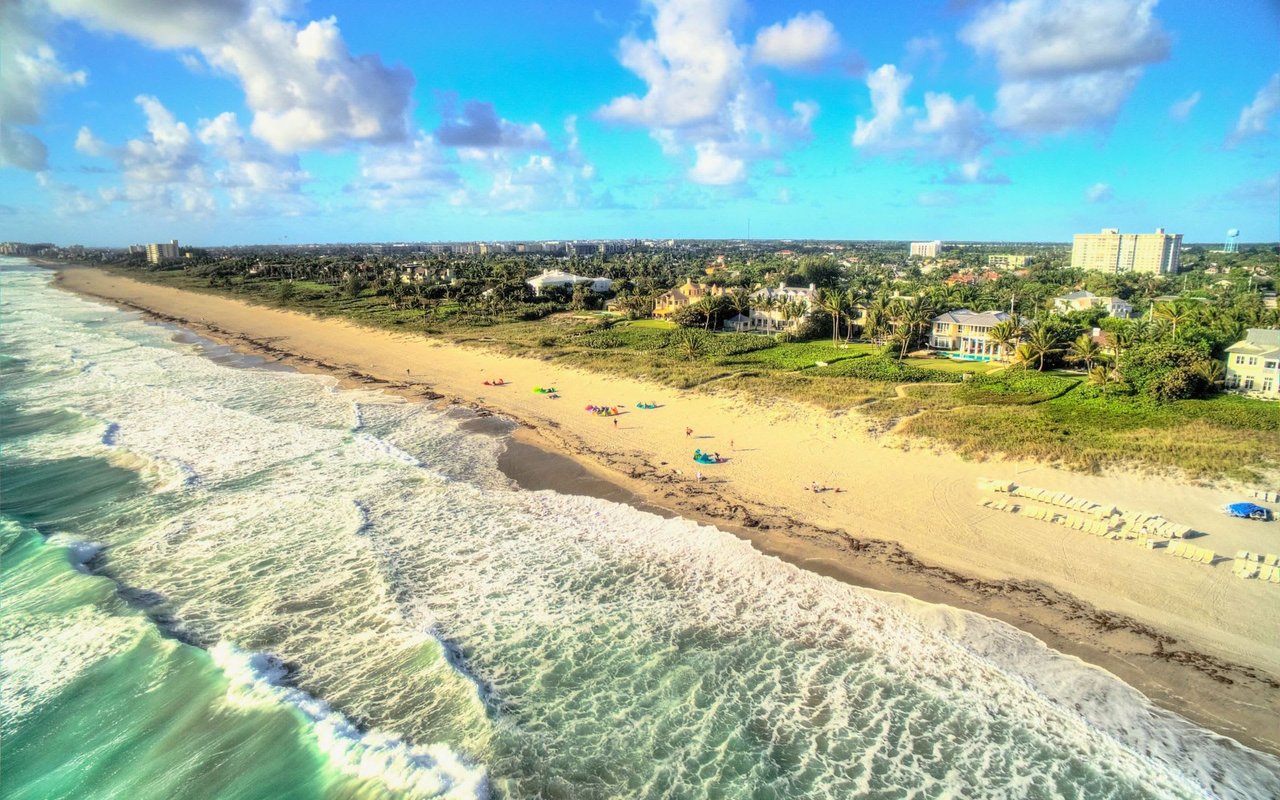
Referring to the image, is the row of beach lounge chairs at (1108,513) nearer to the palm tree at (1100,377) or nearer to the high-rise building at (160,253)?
the palm tree at (1100,377)

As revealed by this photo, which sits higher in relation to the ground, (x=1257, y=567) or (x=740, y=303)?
(x=740, y=303)

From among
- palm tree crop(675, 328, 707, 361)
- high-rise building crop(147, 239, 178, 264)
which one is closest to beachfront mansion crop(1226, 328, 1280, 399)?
palm tree crop(675, 328, 707, 361)

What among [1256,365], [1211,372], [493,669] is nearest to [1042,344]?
[1211,372]

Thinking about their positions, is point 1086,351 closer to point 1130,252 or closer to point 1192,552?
point 1192,552

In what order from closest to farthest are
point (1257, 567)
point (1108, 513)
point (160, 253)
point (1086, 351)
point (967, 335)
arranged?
point (1257, 567)
point (1108, 513)
point (1086, 351)
point (967, 335)
point (160, 253)

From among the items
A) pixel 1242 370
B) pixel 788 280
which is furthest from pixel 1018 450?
pixel 788 280

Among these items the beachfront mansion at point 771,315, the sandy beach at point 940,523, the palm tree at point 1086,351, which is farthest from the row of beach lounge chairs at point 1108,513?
the beachfront mansion at point 771,315

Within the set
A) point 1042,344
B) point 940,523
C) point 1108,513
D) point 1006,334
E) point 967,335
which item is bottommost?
point 940,523
